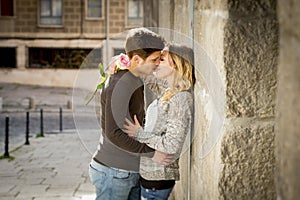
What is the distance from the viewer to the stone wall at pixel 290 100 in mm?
1146

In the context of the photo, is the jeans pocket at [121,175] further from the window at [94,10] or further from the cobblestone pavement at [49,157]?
the window at [94,10]

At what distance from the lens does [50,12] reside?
2322 cm

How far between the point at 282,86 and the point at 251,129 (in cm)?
59

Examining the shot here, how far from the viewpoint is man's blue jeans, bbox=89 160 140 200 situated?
2.77 metres

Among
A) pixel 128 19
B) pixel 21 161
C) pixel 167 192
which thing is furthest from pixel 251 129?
pixel 128 19

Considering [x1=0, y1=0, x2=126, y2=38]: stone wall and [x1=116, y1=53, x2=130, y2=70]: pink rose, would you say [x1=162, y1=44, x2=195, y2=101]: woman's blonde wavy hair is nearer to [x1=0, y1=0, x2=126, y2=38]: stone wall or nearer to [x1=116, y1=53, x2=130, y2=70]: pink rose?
[x1=116, y1=53, x2=130, y2=70]: pink rose

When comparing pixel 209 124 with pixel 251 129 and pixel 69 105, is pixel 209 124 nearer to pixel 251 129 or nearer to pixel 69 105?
pixel 251 129

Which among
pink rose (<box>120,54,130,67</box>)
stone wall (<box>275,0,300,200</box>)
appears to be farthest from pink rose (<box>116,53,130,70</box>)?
stone wall (<box>275,0,300,200</box>)

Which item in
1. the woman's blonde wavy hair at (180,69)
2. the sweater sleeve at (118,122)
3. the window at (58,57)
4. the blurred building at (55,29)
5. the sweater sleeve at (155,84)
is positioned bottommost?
the window at (58,57)

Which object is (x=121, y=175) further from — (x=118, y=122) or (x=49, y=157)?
(x=49, y=157)

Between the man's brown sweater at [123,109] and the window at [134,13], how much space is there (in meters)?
19.7

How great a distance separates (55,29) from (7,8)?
2037 millimetres

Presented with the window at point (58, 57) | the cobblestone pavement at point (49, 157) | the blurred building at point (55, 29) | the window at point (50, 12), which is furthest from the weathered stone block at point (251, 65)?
the window at point (50, 12)

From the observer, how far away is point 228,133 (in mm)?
1856
